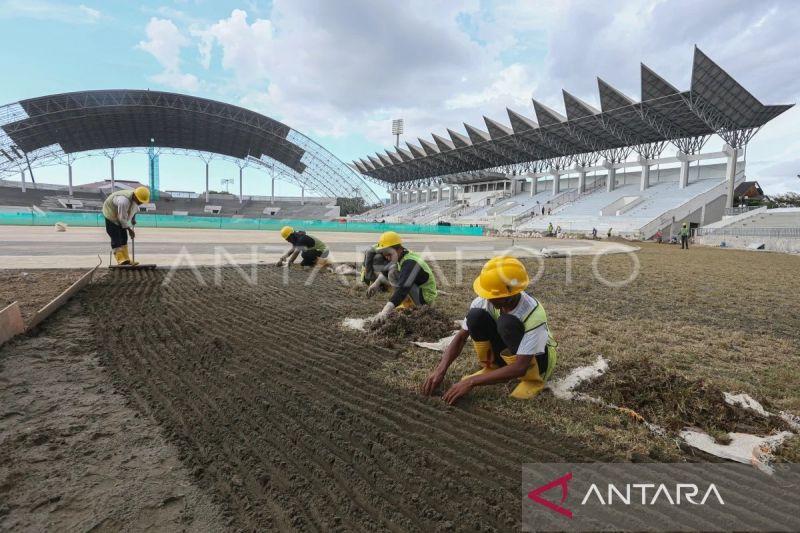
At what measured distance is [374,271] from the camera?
707 centimetres

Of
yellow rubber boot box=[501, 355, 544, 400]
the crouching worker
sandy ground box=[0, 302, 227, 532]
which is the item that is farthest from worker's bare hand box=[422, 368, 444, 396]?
the crouching worker

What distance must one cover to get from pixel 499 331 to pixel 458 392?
51cm

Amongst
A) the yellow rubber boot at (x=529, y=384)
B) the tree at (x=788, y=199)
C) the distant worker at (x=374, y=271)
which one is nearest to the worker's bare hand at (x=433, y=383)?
the yellow rubber boot at (x=529, y=384)

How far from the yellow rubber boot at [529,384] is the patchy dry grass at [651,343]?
2.8 inches

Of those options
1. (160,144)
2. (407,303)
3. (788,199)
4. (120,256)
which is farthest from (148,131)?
(788,199)

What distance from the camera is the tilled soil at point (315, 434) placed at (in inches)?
73.6

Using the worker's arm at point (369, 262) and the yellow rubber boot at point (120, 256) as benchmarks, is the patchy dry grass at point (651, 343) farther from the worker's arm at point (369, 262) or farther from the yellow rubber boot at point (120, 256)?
the yellow rubber boot at point (120, 256)

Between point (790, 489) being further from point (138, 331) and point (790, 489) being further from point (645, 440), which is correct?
point (138, 331)

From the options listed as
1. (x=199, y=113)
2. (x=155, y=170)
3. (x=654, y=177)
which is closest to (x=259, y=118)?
(x=199, y=113)

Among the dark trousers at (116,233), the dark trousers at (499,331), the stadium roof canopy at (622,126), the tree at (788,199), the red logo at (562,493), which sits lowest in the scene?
the red logo at (562,493)

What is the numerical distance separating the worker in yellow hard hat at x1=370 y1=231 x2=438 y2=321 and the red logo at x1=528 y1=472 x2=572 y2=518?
274 centimetres

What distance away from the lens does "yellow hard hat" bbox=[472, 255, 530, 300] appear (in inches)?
104

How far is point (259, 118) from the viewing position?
53.5 m

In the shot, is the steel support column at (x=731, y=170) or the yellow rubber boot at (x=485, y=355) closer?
the yellow rubber boot at (x=485, y=355)
